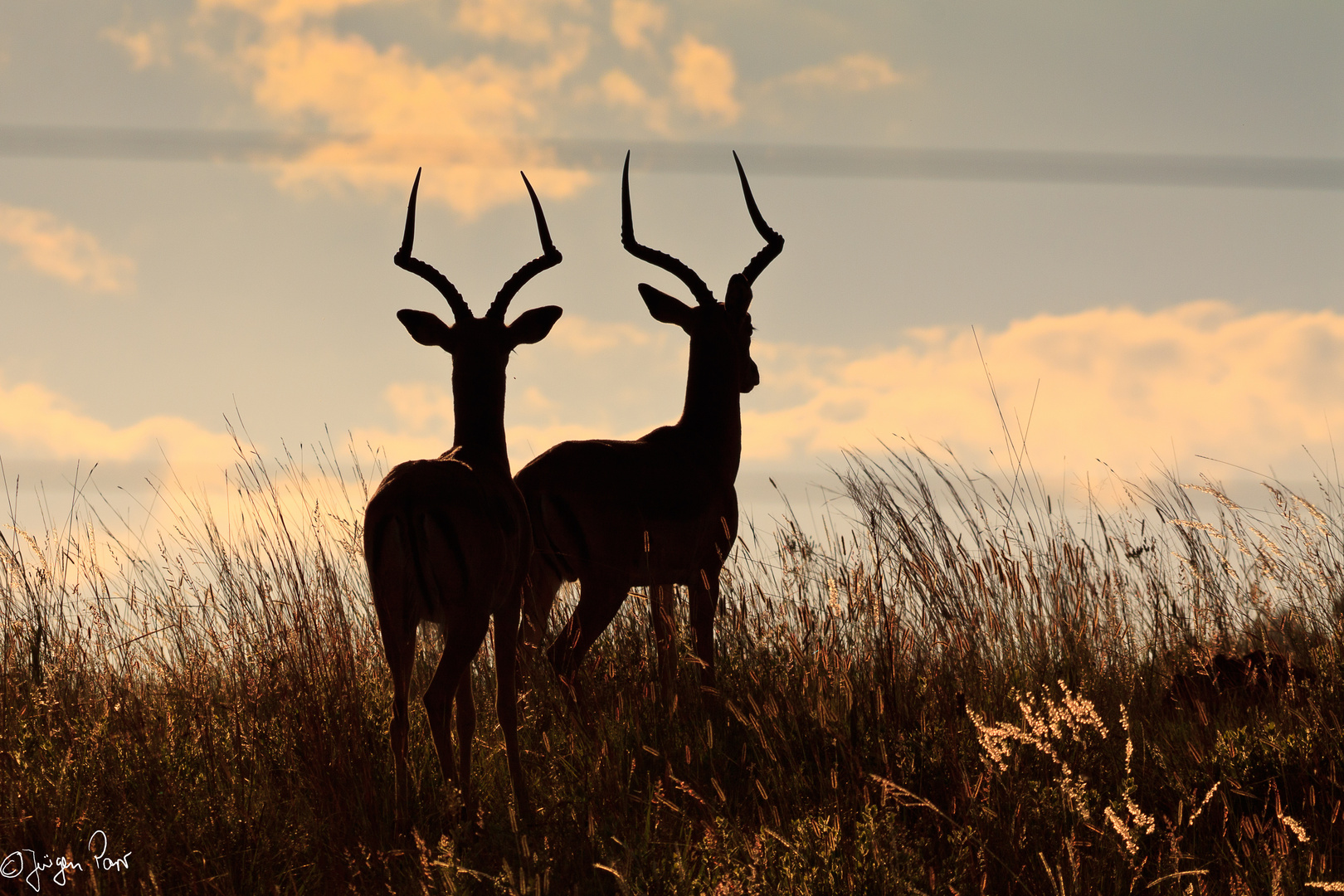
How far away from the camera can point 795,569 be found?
6055 millimetres

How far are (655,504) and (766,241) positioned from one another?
73.6 inches

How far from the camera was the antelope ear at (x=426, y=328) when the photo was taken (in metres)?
4.85

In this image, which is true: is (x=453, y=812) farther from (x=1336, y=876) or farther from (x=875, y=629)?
(x=1336, y=876)

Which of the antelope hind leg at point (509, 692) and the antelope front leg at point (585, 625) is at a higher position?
the antelope front leg at point (585, 625)

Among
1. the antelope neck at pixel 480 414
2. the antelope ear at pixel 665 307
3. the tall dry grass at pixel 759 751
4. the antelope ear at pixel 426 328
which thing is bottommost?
the tall dry grass at pixel 759 751

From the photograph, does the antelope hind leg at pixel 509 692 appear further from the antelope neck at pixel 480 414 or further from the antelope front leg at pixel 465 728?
the antelope neck at pixel 480 414

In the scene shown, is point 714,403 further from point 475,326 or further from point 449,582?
point 449,582

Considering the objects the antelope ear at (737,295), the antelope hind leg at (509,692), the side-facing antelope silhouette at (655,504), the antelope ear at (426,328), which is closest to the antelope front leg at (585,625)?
the side-facing antelope silhouette at (655,504)

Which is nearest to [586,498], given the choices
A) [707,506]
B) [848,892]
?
[707,506]

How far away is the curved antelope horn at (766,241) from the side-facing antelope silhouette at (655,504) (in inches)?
4.7

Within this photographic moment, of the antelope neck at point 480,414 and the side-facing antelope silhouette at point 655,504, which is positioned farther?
the side-facing antelope silhouette at point 655,504

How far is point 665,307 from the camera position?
6.23 metres

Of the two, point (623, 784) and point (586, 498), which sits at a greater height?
point (586, 498)

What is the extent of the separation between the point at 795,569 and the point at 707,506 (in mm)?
609
